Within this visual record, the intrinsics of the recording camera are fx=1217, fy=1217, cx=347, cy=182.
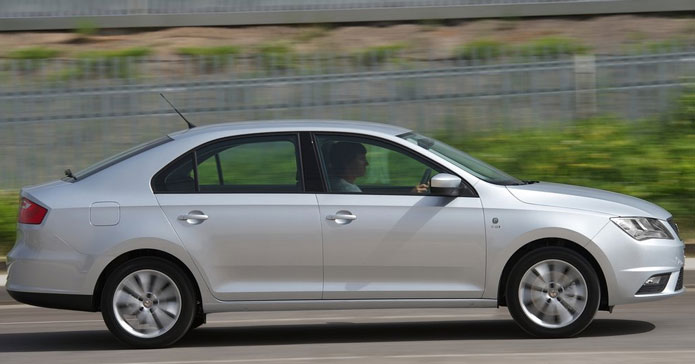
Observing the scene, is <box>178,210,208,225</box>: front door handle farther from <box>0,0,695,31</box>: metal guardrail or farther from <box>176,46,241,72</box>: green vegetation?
<box>0,0,695,31</box>: metal guardrail

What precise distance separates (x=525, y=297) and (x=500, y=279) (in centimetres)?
19

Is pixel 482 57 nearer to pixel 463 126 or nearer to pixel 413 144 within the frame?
pixel 463 126

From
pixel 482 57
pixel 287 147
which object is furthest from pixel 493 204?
pixel 482 57

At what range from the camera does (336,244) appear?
306 inches

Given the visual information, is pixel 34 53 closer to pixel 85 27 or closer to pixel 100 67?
pixel 85 27

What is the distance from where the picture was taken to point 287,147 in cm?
Answer: 808

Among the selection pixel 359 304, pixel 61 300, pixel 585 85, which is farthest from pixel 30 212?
pixel 585 85

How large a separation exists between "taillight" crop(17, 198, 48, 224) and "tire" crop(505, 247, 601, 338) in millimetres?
3075

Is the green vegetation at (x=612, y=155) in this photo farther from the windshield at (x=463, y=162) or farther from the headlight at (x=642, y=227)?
the windshield at (x=463, y=162)

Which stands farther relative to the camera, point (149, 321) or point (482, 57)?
point (482, 57)

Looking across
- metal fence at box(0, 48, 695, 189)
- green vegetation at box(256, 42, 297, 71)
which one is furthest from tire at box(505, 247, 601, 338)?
green vegetation at box(256, 42, 297, 71)

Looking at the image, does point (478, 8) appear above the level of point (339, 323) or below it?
above

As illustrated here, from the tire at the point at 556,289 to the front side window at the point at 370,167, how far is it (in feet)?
2.74

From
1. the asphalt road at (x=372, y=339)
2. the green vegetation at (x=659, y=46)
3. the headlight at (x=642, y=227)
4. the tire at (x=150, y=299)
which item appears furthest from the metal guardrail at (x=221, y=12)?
the tire at (x=150, y=299)
